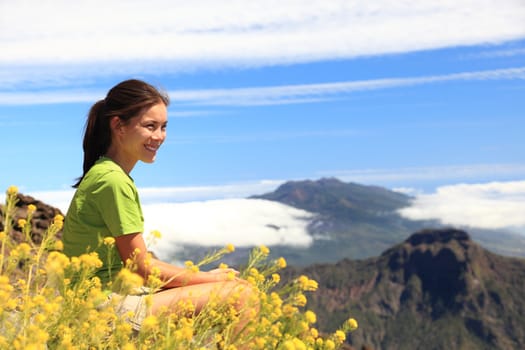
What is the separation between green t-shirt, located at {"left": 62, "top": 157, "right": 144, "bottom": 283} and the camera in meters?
5.39

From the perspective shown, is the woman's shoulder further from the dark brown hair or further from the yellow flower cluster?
the yellow flower cluster

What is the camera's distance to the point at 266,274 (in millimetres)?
4938

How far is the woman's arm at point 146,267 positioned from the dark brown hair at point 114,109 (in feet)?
4.44

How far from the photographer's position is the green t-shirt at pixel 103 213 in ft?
17.7

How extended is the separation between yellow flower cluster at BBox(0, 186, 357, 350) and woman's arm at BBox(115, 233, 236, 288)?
1.40 feet

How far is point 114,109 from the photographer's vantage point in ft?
20.5

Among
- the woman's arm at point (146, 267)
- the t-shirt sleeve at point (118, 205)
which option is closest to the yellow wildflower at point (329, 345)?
the woman's arm at point (146, 267)

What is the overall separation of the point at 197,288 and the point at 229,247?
1.06 meters

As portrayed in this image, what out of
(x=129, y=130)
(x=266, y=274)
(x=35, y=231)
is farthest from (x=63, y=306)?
(x=35, y=231)

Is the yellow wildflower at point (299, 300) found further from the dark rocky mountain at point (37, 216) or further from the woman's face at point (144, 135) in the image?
the dark rocky mountain at point (37, 216)

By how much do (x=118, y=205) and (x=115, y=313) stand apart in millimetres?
1211

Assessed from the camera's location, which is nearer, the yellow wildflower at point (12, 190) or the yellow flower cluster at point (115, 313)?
the yellow flower cluster at point (115, 313)

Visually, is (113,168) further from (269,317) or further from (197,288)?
(269,317)

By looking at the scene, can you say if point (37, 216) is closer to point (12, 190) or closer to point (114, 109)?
point (114, 109)
